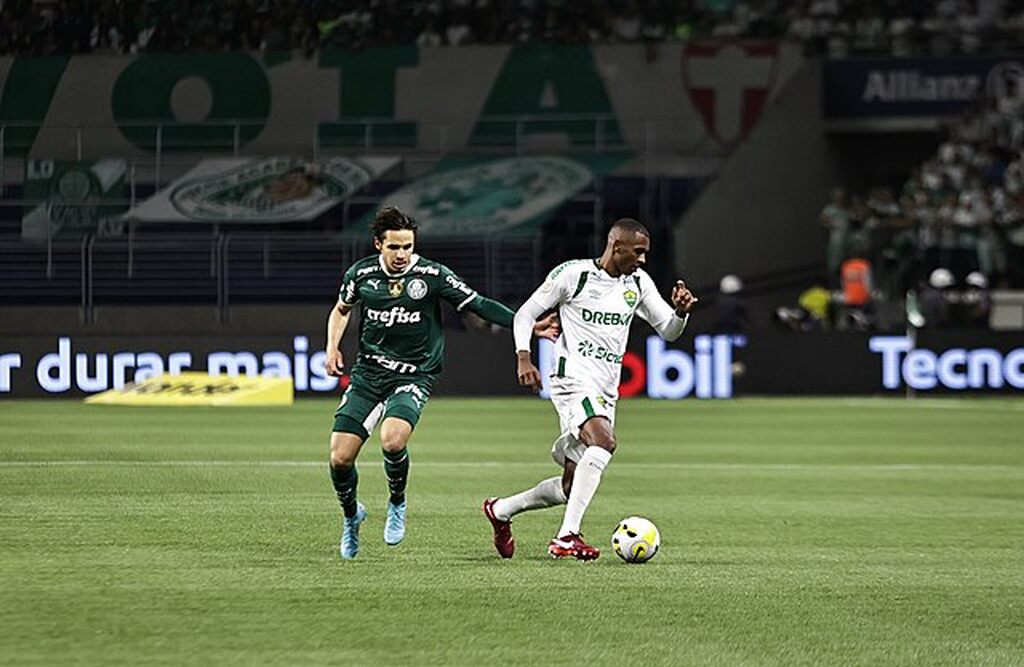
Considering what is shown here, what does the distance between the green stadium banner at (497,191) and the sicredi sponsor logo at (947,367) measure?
23.8ft

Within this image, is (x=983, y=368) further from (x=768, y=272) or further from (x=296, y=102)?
(x=296, y=102)

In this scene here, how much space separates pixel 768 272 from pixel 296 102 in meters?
9.34

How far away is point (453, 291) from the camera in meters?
12.0

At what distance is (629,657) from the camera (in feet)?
26.9

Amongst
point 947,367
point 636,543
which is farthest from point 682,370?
point 636,543

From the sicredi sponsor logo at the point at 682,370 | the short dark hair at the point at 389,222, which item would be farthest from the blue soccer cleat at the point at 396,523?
the sicredi sponsor logo at the point at 682,370

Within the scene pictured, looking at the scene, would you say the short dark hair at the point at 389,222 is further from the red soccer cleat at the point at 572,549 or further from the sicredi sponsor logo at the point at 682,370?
the sicredi sponsor logo at the point at 682,370

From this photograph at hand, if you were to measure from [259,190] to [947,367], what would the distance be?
1238 centimetres

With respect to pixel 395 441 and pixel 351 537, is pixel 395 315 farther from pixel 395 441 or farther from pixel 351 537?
pixel 351 537

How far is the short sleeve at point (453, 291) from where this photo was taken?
11961mm

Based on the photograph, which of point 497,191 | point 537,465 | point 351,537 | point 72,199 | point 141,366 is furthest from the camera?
point 497,191

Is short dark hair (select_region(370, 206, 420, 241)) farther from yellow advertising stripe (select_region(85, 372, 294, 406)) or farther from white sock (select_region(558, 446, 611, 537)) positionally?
yellow advertising stripe (select_region(85, 372, 294, 406))

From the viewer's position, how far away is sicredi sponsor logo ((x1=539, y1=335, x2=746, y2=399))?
31.7 metres

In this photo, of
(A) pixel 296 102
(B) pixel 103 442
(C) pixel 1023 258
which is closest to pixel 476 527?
(B) pixel 103 442
